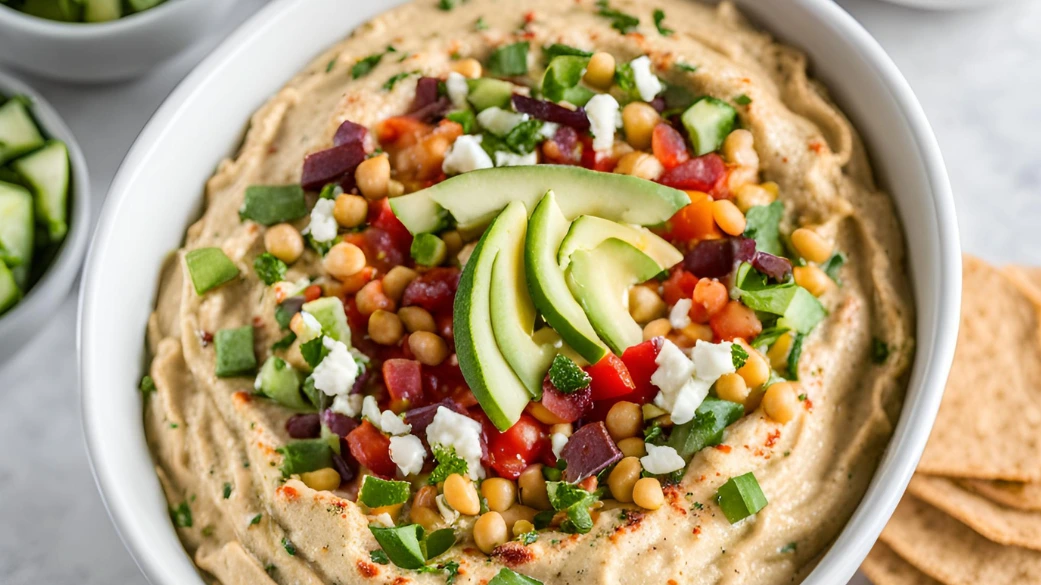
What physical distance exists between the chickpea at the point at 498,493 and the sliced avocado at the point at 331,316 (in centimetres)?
89

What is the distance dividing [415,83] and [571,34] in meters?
0.77

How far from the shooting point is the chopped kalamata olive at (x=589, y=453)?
436cm

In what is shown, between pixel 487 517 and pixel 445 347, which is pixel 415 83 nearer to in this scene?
pixel 445 347

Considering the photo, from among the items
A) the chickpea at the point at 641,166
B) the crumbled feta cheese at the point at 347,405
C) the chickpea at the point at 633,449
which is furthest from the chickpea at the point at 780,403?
the crumbled feta cheese at the point at 347,405

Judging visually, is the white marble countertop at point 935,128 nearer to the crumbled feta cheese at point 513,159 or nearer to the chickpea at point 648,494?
the crumbled feta cheese at point 513,159

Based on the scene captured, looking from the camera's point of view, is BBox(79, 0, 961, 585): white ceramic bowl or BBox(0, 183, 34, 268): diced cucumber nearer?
BBox(79, 0, 961, 585): white ceramic bowl

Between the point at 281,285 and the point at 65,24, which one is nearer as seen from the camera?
the point at 281,285

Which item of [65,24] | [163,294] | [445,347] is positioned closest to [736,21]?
[445,347]

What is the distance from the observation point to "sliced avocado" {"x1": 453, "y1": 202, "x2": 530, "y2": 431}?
429 cm

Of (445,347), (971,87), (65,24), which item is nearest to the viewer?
(445,347)

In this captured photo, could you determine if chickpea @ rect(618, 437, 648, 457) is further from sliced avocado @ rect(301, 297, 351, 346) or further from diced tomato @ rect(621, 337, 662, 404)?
sliced avocado @ rect(301, 297, 351, 346)

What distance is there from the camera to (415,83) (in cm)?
520

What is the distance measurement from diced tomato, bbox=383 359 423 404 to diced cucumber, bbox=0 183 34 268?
2.27 m

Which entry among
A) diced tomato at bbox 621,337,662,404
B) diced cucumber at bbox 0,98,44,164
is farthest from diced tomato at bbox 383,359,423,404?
diced cucumber at bbox 0,98,44,164
